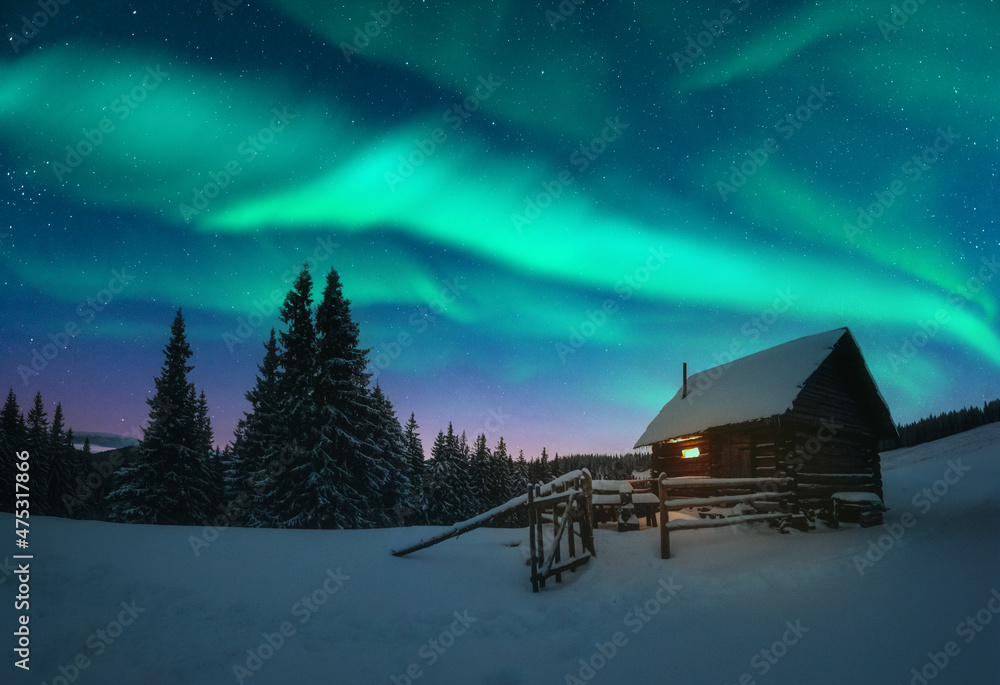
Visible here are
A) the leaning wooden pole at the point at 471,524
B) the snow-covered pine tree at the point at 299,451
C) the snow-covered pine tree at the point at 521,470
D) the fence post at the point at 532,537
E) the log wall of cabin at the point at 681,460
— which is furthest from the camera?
the snow-covered pine tree at the point at 521,470

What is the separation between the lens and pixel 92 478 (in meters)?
45.9

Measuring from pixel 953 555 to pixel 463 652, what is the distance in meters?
7.94

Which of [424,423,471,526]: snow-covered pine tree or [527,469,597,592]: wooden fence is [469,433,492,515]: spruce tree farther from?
[527,469,597,592]: wooden fence

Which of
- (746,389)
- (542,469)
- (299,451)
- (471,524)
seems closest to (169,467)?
(299,451)

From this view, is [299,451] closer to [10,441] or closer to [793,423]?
[793,423]

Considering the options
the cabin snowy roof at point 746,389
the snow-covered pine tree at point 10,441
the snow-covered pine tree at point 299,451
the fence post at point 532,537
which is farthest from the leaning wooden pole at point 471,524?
the snow-covered pine tree at point 10,441

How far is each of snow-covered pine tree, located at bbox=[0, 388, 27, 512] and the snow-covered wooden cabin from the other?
4760 cm

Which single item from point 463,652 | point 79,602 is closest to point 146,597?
point 79,602

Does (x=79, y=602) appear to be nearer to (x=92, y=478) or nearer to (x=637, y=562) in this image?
(x=637, y=562)

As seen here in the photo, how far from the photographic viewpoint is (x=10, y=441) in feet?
129

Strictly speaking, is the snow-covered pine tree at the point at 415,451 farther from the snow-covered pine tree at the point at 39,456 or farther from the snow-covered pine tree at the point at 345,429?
the snow-covered pine tree at the point at 39,456

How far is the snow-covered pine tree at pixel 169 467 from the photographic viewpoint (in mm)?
23203

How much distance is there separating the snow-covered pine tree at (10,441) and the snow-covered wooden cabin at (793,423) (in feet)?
156

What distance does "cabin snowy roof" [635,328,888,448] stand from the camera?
15.6 m
